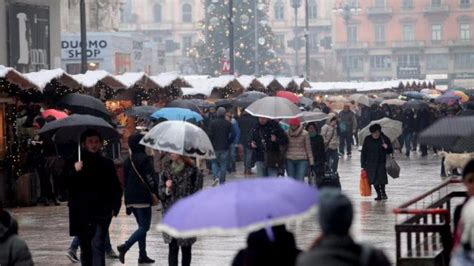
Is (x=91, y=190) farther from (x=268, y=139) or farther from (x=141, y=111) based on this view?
(x=141, y=111)

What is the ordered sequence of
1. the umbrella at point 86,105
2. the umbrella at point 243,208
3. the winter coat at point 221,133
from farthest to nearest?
the winter coat at point 221,133 < the umbrella at point 86,105 < the umbrella at point 243,208

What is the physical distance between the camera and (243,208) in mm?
7180

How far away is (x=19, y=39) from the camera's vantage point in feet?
124

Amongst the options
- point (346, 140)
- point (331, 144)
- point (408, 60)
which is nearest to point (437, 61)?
point (408, 60)

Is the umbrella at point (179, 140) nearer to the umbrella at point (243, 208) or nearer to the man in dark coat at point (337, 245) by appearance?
the umbrella at point (243, 208)

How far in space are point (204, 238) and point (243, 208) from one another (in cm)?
1022

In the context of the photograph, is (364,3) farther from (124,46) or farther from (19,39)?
(19,39)

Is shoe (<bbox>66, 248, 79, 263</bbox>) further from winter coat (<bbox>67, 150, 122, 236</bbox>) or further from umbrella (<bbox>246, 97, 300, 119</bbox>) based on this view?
umbrella (<bbox>246, 97, 300, 119</bbox>)

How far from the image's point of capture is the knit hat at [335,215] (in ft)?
21.0

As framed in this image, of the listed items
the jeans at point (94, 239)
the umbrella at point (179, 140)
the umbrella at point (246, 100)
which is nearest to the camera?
the jeans at point (94, 239)

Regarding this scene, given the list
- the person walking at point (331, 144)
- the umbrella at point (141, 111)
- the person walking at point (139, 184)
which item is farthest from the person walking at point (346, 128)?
the person walking at point (139, 184)

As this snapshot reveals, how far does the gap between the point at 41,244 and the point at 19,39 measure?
21.4 meters

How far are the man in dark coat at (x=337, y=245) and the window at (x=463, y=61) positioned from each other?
354 ft

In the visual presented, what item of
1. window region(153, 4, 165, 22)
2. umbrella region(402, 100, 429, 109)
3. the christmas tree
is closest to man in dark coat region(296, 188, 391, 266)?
umbrella region(402, 100, 429, 109)
